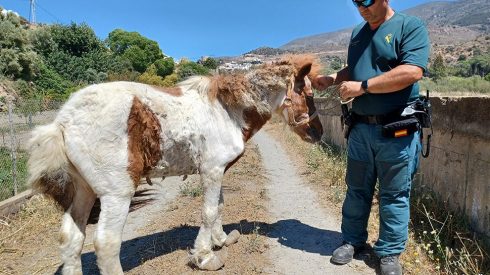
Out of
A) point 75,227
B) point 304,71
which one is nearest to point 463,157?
point 304,71

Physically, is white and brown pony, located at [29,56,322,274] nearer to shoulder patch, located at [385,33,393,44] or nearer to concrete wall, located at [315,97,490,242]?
shoulder patch, located at [385,33,393,44]

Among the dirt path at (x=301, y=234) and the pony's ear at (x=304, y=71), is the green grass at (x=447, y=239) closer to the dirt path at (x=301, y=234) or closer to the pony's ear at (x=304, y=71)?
the dirt path at (x=301, y=234)

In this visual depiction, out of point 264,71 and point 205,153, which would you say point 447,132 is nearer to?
point 264,71

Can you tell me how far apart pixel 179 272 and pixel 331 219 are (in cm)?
262

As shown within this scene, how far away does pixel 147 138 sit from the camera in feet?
11.2

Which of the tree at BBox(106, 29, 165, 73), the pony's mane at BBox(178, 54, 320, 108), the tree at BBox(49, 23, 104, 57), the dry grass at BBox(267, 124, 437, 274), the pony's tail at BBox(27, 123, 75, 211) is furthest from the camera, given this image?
the tree at BBox(106, 29, 165, 73)

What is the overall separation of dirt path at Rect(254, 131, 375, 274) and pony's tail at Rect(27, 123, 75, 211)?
90.1 inches

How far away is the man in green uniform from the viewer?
133 inches

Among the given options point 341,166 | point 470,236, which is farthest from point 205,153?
point 341,166

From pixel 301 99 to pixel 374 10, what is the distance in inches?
47.8

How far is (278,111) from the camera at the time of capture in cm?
435

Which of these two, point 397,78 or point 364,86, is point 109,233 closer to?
point 364,86

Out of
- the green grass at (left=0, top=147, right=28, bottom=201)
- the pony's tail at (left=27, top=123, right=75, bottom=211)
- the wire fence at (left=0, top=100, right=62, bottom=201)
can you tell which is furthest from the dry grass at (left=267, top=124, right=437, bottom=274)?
the green grass at (left=0, top=147, right=28, bottom=201)

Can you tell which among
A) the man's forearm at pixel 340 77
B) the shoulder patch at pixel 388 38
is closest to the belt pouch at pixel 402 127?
the shoulder patch at pixel 388 38
